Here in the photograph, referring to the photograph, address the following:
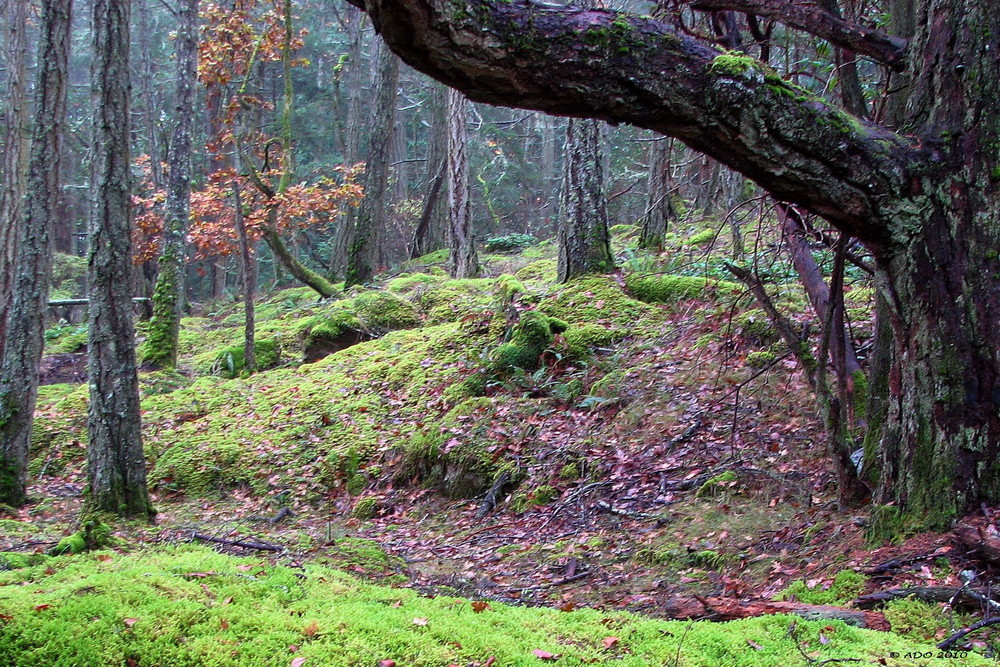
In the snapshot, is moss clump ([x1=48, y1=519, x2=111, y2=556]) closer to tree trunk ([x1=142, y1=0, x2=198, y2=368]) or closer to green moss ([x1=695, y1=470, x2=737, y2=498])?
green moss ([x1=695, y1=470, x2=737, y2=498])

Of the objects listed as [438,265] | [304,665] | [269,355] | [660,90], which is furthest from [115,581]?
[438,265]

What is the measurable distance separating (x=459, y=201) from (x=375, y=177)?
3126mm

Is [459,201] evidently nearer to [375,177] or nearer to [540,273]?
[540,273]

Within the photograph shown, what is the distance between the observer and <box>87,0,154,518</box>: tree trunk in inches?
259

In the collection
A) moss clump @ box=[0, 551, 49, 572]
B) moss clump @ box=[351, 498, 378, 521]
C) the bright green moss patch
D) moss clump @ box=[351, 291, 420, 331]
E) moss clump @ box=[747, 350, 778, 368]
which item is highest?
moss clump @ box=[351, 291, 420, 331]

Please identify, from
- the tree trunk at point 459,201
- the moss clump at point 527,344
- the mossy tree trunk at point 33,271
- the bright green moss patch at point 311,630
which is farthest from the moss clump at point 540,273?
the bright green moss patch at point 311,630

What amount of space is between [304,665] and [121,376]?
5280 mm

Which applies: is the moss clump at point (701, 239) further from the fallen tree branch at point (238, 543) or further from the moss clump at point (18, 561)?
the moss clump at point (18, 561)

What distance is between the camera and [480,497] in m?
7.64

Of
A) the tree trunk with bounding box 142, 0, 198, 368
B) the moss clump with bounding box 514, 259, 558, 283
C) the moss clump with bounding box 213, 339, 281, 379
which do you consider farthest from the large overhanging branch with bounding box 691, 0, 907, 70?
the tree trunk with bounding box 142, 0, 198, 368

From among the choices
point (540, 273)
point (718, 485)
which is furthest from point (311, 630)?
point (540, 273)

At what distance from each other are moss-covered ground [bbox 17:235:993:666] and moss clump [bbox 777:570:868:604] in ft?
0.08

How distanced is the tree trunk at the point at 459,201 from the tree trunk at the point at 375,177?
2368mm

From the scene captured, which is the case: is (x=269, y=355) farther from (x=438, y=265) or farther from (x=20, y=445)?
(x=438, y=265)
